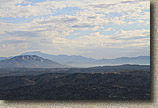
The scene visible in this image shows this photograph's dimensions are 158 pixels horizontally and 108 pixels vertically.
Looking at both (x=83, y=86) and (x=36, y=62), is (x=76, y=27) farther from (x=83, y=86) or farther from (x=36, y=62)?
(x=36, y=62)

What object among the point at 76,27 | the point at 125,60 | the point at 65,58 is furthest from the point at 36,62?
the point at 125,60

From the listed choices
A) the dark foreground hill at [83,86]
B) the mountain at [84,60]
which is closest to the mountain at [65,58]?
the mountain at [84,60]

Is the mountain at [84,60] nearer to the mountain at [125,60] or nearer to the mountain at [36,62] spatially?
the mountain at [125,60]

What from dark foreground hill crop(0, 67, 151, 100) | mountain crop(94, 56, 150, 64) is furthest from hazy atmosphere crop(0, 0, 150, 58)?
dark foreground hill crop(0, 67, 151, 100)

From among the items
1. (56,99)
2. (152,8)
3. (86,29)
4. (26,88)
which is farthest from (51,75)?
(152,8)

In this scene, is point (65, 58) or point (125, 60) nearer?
point (125, 60)

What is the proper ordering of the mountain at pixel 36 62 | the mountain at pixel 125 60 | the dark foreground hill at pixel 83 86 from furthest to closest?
the mountain at pixel 36 62 < the mountain at pixel 125 60 < the dark foreground hill at pixel 83 86

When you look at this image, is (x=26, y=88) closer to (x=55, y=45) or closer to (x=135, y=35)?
(x=55, y=45)

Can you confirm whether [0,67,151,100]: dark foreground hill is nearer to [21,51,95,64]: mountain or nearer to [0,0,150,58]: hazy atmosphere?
[21,51,95,64]: mountain
